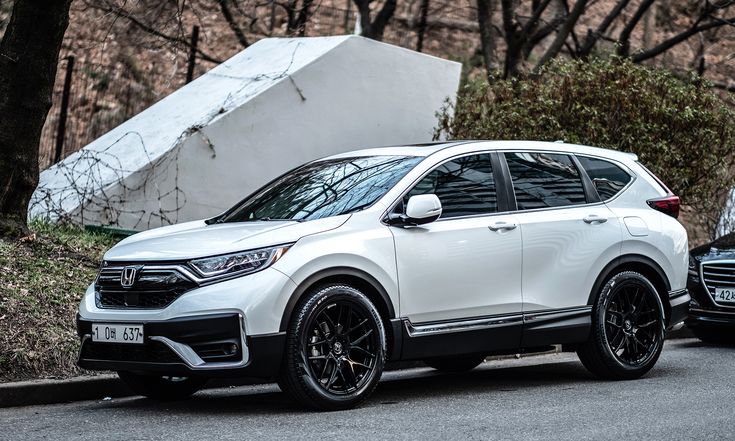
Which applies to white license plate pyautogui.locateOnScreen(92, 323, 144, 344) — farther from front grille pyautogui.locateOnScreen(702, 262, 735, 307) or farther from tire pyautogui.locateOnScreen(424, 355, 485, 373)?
front grille pyautogui.locateOnScreen(702, 262, 735, 307)

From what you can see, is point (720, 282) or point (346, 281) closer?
point (346, 281)

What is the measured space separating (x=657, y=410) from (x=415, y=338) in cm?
161

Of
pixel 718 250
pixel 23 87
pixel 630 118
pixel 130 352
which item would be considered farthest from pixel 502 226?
pixel 630 118

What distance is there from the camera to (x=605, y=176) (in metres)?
8.87

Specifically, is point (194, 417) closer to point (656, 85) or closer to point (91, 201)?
point (91, 201)

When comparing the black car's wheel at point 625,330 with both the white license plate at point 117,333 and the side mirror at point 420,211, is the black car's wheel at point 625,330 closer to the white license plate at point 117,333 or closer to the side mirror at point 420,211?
the side mirror at point 420,211

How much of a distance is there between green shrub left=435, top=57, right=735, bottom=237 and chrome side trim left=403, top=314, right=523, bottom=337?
6362 millimetres

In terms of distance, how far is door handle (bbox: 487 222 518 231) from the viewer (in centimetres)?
787

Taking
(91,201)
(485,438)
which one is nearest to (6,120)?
(91,201)

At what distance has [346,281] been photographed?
715cm

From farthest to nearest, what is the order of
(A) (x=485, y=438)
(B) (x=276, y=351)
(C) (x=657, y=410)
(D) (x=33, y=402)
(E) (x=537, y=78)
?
(E) (x=537, y=78)
(D) (x=33, y=402)
(C) (x=657, y=410)
(B) (x=276, y=351)
(A) (x=485, y=438)

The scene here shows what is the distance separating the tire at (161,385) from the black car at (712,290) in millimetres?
5334

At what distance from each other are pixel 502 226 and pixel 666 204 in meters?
1.81

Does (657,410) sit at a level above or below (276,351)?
below
